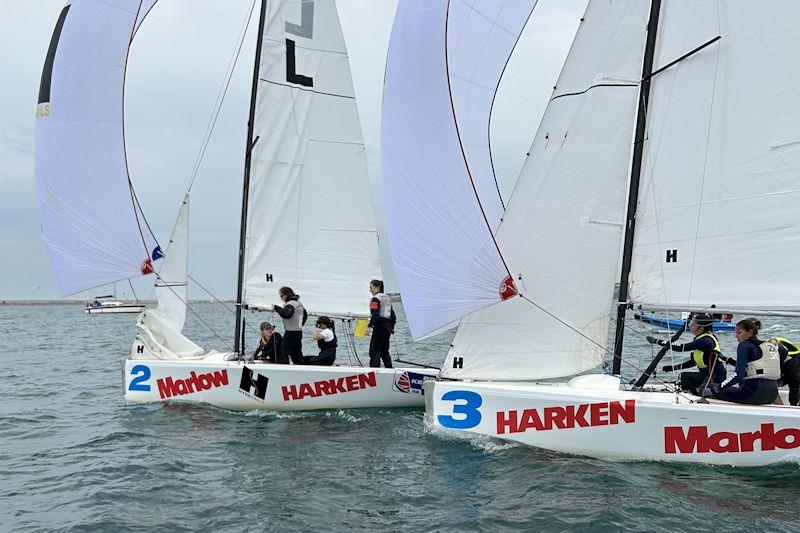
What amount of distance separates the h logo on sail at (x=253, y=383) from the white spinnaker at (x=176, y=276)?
1.82 metres

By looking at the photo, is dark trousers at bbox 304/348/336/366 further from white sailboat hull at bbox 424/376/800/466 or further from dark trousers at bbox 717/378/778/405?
dark trousers at bbox 717/378/778/405

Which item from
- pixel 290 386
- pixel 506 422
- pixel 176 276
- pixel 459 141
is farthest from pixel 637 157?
pixel 176 276

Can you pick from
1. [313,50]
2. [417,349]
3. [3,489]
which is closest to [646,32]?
[313,50]

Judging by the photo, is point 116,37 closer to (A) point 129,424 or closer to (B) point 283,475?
(A) point 129,424

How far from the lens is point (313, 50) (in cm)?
1153

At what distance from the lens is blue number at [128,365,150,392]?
1036 centimetres

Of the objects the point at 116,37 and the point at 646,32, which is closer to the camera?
the point at 646,32

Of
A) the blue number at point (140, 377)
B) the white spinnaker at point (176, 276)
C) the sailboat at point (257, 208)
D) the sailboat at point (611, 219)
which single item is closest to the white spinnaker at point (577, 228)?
the sailboat at point (611, 219)

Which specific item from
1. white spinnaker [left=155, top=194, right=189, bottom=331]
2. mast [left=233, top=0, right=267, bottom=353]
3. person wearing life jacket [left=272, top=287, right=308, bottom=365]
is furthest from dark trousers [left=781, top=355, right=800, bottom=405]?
white spinnaker [left=155, top=194, right=189, bottom=331]

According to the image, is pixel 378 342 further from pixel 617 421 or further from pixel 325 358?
pixel 617 421

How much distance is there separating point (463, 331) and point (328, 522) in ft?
9.83

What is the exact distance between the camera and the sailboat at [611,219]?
7031 millimetres

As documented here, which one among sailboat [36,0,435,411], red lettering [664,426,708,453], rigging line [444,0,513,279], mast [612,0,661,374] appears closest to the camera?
Answer: red lettering [664,426,708,453]

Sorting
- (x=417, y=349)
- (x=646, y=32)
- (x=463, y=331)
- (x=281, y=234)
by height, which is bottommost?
(x=417, y=349)
